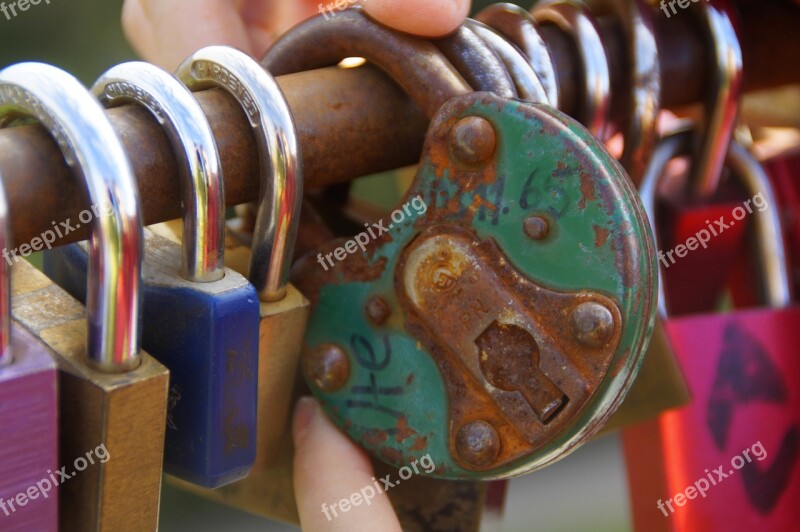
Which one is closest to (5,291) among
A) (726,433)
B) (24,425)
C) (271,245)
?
(24,425)

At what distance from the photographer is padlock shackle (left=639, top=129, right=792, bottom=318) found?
0.82 m

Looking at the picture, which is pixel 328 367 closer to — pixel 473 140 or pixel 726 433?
pixel 473 140

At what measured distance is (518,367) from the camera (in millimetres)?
503

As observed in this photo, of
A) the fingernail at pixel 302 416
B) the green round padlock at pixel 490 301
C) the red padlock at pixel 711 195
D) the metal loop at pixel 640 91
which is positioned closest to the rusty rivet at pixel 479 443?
the green round padlock at pixel 490 301

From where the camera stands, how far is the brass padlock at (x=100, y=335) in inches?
15.9

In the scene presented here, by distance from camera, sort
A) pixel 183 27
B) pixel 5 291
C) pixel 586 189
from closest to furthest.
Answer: pixel 5 291 < pixel 586 189 < pixel 183 27

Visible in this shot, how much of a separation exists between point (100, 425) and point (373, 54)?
0.25 metres

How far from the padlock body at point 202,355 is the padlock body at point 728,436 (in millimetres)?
381

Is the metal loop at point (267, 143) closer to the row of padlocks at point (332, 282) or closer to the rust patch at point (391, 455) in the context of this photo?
the row of padlocks at point (332, 282)

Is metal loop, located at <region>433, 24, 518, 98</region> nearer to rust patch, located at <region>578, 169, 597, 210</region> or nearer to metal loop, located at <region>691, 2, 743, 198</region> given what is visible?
rust patch, located at <region>578, 169, 597, 210</region>

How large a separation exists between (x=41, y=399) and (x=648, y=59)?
0.41 meters

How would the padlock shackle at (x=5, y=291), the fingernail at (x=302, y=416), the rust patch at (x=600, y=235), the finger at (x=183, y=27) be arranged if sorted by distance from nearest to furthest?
1. the padlock shackle at (x=5, y=291)
2. the rust patch at (x=600, y=235)
3. the fingernail at (x=302, y=416)
4. the finger at (x=183, y=27)

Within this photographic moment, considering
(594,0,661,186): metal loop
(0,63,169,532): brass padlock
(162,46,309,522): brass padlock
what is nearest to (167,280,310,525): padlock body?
(162,46,309,522): brass padlock

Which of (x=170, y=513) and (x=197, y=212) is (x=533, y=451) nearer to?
(x=197, y=212)
